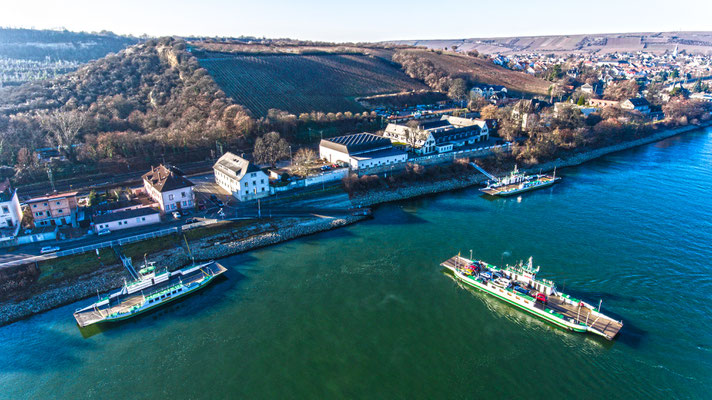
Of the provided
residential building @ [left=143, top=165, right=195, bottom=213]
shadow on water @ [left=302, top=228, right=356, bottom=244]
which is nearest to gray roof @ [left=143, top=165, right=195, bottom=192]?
residential building @ [left=143, top=165, right=195, bottom=213]

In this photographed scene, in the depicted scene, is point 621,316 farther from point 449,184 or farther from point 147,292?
point 147,292

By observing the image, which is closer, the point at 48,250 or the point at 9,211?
the point at 48,250

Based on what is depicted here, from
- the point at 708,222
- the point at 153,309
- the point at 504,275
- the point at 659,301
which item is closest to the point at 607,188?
the point at 708,222

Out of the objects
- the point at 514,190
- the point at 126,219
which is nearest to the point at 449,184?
the point at 514,190

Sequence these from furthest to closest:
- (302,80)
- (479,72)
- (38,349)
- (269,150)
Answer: (479,72)
(302,80)
(269,150)
(38,349)

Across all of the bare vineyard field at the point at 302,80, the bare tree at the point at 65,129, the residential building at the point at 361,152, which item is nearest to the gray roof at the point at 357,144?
the residential building at the point at 361,152

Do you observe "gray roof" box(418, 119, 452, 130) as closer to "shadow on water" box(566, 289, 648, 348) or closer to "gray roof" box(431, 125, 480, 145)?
"gray roof" box(431, 125, 480, 145)

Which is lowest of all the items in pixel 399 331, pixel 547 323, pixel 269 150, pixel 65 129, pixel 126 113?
pixel 547 323
